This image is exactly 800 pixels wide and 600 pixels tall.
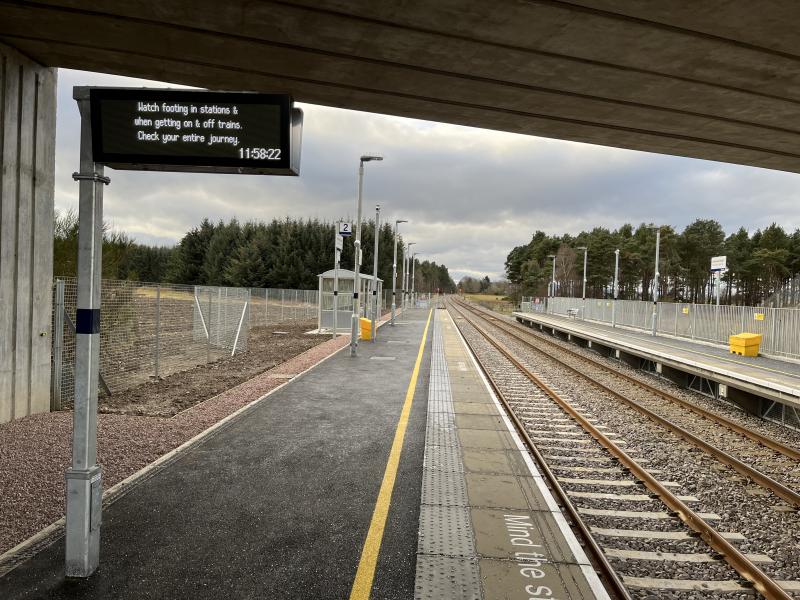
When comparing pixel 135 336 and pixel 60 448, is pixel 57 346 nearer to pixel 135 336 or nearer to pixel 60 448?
pixel 60 448

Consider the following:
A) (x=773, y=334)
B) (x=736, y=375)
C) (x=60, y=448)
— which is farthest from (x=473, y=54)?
(x=773, y=334)

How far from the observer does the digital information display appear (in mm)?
3826

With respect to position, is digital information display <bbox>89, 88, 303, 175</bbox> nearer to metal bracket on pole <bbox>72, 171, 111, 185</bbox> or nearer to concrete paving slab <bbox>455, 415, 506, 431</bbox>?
metal bracket on pole <bbox>72, 171, 111, 185</bbox>

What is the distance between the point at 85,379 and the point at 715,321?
2669cm

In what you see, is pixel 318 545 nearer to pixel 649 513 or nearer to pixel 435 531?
pixel 435 531

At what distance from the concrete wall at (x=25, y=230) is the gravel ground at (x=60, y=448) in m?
0.62

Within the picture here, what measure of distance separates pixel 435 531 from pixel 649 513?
2.77 m

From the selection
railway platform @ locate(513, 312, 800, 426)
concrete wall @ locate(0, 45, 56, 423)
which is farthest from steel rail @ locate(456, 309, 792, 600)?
concrete wall @ locate(0, 45, 56, 423)

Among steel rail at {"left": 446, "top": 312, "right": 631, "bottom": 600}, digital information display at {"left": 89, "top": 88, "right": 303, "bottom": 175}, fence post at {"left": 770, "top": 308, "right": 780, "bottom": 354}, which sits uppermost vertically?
digital information display at {"left": 89, "top": 88, "right": 303, "bottom": 175}

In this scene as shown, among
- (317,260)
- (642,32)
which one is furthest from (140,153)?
(317,260)

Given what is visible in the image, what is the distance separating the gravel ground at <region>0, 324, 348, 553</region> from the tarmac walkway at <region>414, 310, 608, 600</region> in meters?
3.64

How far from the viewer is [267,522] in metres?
4.80

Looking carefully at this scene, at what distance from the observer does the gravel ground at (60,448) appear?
4871 millimetres

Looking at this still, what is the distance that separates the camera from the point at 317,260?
64125 millimetres
